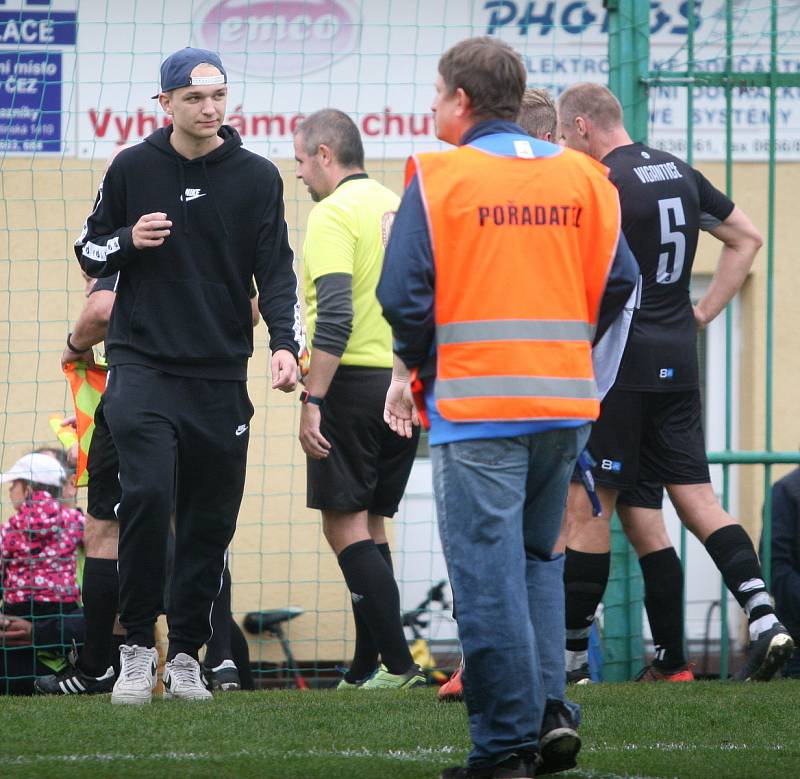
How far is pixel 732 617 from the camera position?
8828 mm

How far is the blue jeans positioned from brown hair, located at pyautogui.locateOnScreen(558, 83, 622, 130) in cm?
237

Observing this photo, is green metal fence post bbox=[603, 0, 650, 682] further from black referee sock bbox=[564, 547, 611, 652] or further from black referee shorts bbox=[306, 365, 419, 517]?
black referee shorts bbox=[306, 365, 419, 517]

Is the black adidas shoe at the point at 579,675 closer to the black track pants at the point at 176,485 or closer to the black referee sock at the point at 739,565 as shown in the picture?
the black referee sock at the point at 739,565

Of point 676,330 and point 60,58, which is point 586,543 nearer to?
point 676,330

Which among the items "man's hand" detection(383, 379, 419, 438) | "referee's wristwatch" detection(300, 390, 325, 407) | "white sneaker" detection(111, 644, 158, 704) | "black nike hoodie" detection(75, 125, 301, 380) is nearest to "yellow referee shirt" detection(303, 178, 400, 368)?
"referee's wristwatch" detection(300, 390, 325, 407)

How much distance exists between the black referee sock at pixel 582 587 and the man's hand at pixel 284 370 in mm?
1420

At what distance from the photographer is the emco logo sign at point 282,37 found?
769 centimetres

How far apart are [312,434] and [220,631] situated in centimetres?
93

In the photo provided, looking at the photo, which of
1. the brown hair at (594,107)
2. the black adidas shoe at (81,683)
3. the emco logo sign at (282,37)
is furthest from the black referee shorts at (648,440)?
the emco logo sign at (282,37)

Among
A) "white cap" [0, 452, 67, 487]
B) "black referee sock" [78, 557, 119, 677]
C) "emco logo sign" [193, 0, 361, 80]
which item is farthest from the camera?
→ "emco logo sign" [193, 0, 361, 80]

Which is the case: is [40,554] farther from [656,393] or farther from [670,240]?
[670,240]

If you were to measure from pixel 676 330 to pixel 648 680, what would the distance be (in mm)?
1389

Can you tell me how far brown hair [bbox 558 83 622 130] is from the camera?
548 centimetres

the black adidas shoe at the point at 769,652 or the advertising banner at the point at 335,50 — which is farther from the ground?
the advertising banner at the point at 335,50
